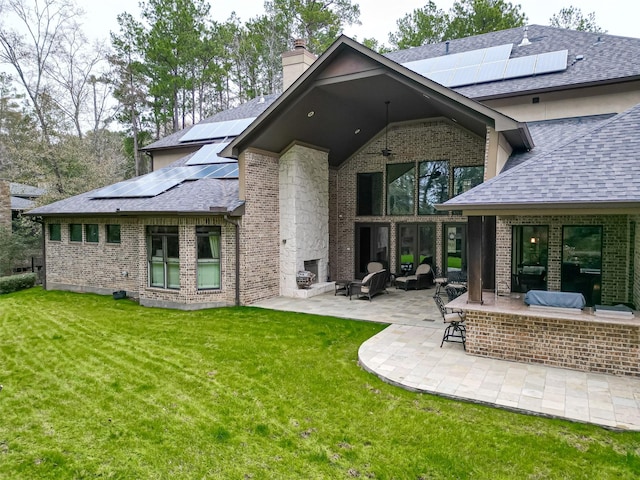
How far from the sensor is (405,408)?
206 inches

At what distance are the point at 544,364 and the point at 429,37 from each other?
83.4ft

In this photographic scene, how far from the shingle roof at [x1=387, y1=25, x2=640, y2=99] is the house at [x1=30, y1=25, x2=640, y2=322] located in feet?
0.23

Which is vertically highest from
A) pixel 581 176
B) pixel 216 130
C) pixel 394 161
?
pixel 216 130

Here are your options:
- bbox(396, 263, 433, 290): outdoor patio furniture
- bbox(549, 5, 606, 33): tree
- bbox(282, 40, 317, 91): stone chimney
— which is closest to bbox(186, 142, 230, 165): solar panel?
bbox(282, 40, 317, 91): stone chimney

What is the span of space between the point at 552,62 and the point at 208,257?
12.3 m

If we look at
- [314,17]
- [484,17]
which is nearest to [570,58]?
[484,17]

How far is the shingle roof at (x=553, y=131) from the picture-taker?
9.65m

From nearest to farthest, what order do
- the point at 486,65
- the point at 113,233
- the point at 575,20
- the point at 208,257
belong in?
the point at 208,257
the point at 113,233
the point at 486,65
the point at 575,20

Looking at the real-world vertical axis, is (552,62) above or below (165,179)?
above

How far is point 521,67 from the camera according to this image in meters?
13.3

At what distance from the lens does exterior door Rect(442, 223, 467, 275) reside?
43.9 feet

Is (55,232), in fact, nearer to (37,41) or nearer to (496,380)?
(496,380)

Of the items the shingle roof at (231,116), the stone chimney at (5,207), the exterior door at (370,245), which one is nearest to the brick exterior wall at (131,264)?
the stone chimney at (5,207)

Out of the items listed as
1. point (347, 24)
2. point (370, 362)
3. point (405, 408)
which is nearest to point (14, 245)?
point (370, 362)
